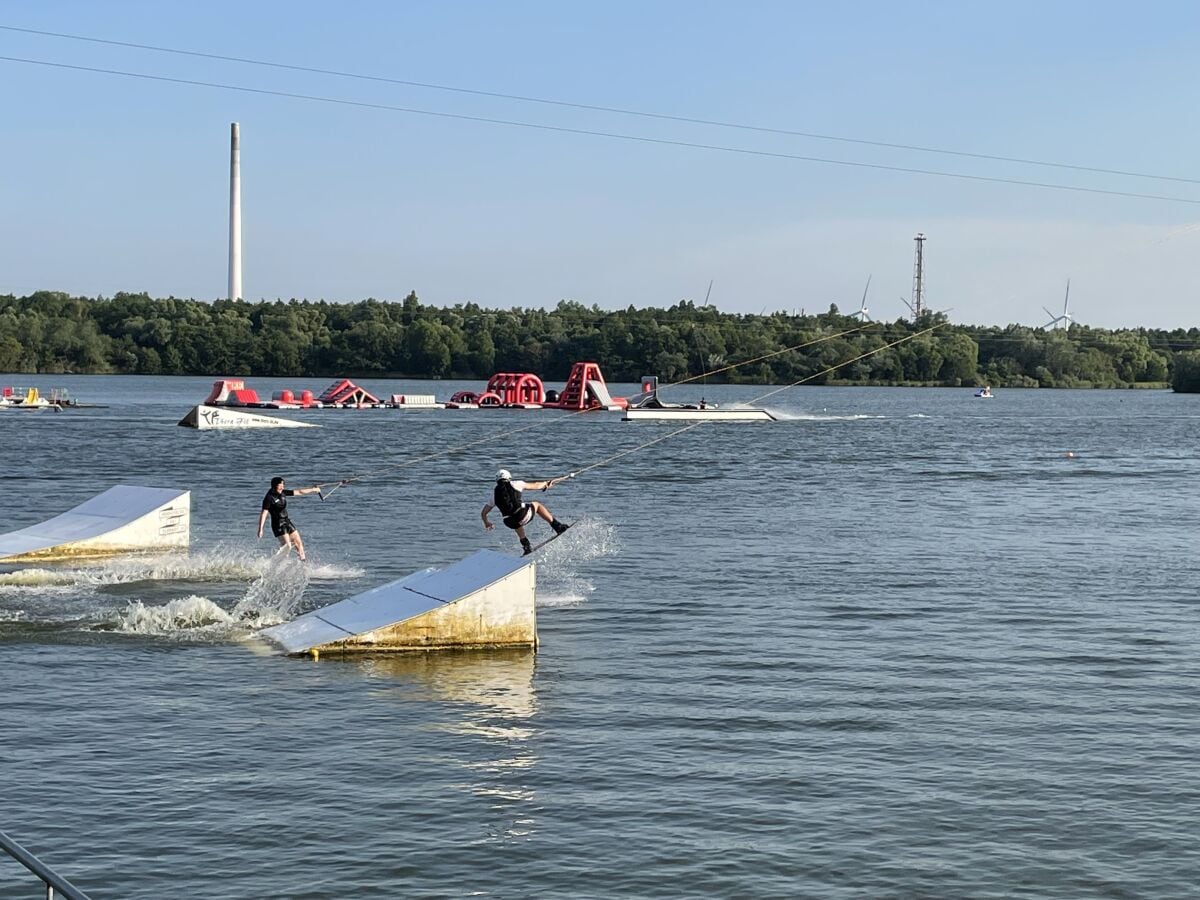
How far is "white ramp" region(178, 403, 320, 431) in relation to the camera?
105m

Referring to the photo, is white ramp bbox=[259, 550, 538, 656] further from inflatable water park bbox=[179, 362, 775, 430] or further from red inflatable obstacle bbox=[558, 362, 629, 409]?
red inflatable obstacle bbox=[558, 362, 629, 409]

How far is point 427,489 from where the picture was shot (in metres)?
57.3

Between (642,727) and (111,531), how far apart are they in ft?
59.7

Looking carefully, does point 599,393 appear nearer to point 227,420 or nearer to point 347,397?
point 347,397

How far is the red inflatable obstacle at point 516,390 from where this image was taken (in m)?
149

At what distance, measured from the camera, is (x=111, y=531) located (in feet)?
107

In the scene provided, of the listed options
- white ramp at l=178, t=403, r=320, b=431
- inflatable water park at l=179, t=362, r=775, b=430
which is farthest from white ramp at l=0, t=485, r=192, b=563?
inflatable water park at l=179, t=362, r=775, b=430

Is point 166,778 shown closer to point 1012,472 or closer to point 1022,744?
point 1022,744

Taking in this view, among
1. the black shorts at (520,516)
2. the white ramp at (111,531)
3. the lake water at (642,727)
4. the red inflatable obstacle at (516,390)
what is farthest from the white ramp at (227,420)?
the black shorts at (520,516)

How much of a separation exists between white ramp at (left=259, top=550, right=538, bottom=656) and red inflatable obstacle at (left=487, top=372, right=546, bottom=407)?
412ft

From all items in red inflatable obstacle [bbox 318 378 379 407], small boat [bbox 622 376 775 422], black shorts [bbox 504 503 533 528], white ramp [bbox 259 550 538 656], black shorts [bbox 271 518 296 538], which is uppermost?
red inflatable obstacle [bbox 318 378 379 407]

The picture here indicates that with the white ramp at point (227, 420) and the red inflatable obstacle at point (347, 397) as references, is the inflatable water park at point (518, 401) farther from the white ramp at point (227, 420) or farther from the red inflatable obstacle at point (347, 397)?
the white ramp at point (227, 420)

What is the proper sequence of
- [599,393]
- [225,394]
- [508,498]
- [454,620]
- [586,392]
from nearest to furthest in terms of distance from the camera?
1. [454,620]
2. [508,498]
3. [225,394]
4. [599,393]
5. [586,392]

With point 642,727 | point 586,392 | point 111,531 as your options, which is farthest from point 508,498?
point 586,392
